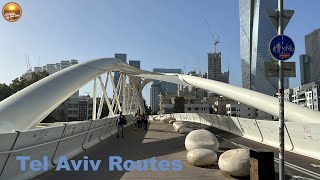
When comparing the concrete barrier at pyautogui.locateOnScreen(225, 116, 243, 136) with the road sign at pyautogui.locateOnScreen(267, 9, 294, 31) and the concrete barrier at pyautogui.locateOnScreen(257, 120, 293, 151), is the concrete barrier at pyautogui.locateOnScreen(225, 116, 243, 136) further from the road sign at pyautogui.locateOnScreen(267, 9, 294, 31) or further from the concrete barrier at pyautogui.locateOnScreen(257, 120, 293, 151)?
the road sign at pyautogui.locateOnScreen(267, 9, 294, 31)

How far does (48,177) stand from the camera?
9.68 m

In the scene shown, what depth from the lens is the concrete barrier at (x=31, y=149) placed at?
8633mm

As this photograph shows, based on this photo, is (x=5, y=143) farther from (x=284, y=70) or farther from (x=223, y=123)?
(x=223, y=123)

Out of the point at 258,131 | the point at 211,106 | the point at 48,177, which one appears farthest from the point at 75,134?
the point at 211,106

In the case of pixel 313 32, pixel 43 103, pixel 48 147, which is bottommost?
pixel 48 147

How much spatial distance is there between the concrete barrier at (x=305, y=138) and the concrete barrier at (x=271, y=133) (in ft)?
1.78

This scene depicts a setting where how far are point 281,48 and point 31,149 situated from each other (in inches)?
258

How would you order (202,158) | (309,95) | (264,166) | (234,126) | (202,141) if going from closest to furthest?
(264,166)
(202,158)
(202,141)
(234,126)
(309,95)

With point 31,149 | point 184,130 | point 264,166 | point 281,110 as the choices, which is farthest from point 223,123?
point 281,110

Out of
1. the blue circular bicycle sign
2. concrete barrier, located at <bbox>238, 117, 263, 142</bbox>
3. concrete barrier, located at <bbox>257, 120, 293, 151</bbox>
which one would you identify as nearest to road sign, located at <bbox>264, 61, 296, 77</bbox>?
the blue circular bicycle sign

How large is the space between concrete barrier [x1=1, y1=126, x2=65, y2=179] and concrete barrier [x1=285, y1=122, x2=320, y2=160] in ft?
30.0

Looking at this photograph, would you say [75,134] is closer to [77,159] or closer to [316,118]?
[77,159]

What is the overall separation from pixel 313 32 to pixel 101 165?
7596 inches

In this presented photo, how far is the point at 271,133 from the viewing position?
18.6 m
